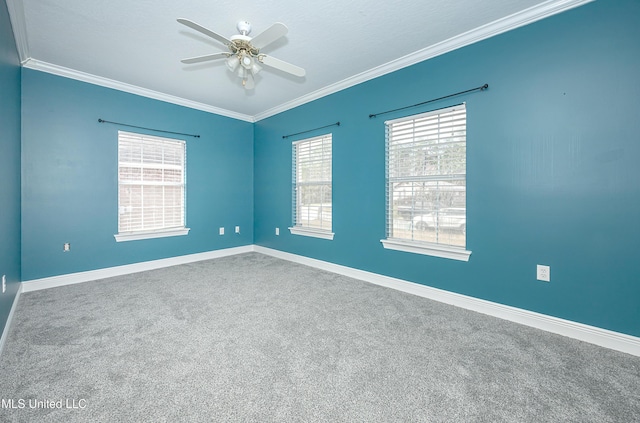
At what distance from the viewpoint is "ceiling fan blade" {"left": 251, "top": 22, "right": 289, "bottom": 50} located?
1.86 metres

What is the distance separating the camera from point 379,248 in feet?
11.2

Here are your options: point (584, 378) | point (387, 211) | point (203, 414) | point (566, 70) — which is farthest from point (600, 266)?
point (203, 414)

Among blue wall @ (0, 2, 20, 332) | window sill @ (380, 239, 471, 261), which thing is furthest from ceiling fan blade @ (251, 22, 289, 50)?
window sill @ (380, 239, 471, 261)

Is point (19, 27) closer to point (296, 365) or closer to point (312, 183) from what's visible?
point (312, 183)

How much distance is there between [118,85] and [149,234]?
82.8 inches

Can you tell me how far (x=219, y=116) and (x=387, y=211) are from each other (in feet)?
11.4

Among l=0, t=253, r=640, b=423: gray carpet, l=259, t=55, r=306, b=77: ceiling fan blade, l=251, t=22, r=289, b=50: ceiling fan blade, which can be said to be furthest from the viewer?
l=259, t=55, r=306, b=77: ceiling fan blade

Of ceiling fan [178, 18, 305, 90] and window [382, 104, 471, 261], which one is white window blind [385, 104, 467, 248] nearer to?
window [382, 104, 471, 261]

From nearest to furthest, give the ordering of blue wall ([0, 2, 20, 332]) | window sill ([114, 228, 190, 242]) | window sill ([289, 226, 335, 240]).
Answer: blue wall ([0, 2, 20, 332])
window sill ([114, 228, 190, 242])
window sill ([289, 226, 335, 240])

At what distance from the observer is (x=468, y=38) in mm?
2611

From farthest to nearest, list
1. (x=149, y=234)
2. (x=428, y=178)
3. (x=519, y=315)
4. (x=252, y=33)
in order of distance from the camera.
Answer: (x=149, y=234)
(x=428, y=178)
(x=252, y=33)
(x=519, y=315)

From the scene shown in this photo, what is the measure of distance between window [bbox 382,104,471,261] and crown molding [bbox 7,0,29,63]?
3519 millimetres

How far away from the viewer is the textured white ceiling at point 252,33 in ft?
7.32

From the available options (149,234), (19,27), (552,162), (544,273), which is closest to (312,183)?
(149,234)
